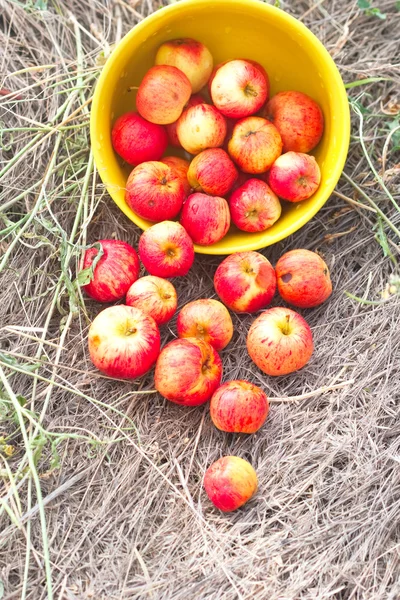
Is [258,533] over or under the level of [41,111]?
under

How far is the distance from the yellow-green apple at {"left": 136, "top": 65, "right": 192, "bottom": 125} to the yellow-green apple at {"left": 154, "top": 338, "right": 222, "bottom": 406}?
0.92m

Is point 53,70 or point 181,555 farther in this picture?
point 53,70

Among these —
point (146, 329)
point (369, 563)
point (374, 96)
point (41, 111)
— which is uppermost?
point (41, 111)

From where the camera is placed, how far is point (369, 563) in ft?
6.63

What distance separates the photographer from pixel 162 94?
243 centimetres

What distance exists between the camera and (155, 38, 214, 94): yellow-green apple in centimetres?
249

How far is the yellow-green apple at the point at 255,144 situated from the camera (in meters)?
2.46

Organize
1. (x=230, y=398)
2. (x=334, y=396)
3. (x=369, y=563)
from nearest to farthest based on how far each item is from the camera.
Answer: (x=369, y=563) → (x=230, y=398) → (x=334, y=396)

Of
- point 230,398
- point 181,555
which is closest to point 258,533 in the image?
point 181,555

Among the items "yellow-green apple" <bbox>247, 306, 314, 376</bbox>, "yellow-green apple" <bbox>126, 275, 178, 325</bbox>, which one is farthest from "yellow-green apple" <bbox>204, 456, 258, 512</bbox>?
"yellow-green apple" <bbox>126, 275, 178, 325</bbox>

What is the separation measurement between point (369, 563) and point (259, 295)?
996mm

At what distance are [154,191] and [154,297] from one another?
0.41 meters

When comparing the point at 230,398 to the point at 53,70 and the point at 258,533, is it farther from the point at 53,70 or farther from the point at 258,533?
the point at 53,70

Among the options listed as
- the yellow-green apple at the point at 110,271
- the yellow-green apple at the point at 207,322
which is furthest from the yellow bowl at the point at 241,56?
the yellow-green apple at the point at 207,322
